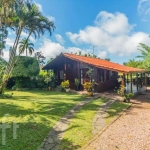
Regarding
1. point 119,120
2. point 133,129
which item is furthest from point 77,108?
point 133,129

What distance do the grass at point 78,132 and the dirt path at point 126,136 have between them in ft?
1.53

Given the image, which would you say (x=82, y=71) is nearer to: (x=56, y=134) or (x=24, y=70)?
(x=24, y=70)

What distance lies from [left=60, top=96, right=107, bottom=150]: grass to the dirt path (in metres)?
0.47

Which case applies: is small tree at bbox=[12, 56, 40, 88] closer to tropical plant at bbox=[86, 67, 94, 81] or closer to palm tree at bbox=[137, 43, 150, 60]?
tropical plant at bbox=[86, 67, 94, 81]

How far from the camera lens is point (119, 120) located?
7.95 metres

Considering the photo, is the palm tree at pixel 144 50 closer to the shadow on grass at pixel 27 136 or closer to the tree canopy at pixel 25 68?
the tree canopy at pixel 25 68

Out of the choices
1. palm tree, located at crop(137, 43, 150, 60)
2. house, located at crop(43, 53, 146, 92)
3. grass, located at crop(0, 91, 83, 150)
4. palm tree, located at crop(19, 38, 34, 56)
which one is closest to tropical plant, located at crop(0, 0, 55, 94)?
palm tree, located at crop(19, 38, 34, 56)

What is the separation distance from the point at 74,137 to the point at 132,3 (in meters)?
13.7

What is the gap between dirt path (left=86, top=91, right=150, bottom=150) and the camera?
5145mm

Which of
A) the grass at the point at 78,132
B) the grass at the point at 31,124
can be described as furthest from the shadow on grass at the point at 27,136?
the grass at the point at 78,132

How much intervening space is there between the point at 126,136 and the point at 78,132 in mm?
2013

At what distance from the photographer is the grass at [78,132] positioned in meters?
5.20

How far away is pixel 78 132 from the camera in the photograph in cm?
622

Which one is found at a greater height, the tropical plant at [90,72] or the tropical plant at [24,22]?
the tropical plant at [24,22]
